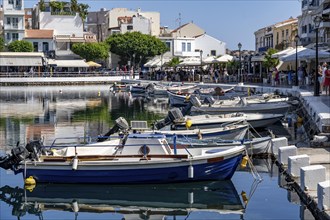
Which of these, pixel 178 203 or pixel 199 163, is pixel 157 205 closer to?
pixel 178 203

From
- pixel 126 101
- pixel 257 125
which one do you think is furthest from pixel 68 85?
pixel 257 125

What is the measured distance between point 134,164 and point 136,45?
90.1 m

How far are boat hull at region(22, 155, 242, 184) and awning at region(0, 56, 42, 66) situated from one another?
83.7 m

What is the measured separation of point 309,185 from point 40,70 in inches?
3633

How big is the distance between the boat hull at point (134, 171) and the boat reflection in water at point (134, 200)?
0.84 ft

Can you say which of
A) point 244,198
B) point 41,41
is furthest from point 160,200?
point 41,41

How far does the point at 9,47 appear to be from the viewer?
351 ft

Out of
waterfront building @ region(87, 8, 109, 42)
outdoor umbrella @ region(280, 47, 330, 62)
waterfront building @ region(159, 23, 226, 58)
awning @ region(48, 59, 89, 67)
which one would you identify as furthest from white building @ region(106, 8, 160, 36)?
outdoor umbrella @ region(280, 47, 330, 62)

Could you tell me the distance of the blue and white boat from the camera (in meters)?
19.6

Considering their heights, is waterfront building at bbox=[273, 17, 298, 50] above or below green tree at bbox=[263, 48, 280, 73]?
above

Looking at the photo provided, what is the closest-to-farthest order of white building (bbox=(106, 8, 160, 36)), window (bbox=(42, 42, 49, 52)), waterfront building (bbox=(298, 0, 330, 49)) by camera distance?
waterfront building (bbox=(298, 0, 330, 49)) → window (bbox=(42, 42, 49, 52)) → white building (bbox=(106, 8, 160, 36))

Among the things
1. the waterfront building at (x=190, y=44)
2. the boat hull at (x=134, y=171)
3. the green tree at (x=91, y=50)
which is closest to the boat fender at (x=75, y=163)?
the boat hull at (x=134, y=171)

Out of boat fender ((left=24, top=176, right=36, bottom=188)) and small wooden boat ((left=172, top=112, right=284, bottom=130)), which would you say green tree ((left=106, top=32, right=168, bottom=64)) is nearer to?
small wooden boat ((left=172, top=112, right=284, bottom=130))

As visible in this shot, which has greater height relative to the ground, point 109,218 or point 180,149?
point 180,149
